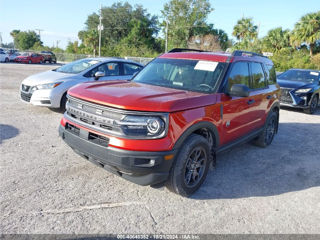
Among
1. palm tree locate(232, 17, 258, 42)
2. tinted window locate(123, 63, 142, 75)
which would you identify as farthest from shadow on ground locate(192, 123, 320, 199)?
palm tree locate(232, 17, 258, 42)

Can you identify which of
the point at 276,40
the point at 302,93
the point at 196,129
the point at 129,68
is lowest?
the point at 196,129

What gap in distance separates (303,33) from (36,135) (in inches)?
1515

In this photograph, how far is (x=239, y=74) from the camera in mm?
4316

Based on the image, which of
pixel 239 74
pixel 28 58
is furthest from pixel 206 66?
pixel 28 58

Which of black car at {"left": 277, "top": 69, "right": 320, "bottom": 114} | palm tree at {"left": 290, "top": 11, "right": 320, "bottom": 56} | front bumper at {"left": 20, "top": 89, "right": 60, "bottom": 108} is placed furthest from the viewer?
palm tree at {"left": 290, "top": 11, "right": 320, "bottom": 56}

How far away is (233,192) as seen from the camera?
3703 millimetres

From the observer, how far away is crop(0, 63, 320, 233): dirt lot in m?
2.85

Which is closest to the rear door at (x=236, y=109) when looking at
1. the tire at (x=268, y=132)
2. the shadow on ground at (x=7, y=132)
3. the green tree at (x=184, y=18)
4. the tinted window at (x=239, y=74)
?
the tinted window at (x=239, y=74)

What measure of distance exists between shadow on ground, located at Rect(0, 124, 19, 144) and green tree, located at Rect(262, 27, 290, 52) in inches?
1546

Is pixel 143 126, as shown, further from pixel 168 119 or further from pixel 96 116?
pixel 96 116

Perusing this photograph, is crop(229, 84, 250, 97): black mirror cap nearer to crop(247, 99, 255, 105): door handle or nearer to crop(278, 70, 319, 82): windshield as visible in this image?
crop(247, 99, 255, 105): door handle

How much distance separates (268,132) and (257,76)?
1473mm

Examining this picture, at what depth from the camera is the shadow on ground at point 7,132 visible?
5076mm

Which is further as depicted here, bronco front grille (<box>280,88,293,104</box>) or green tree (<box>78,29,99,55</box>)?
green tree (<box>78,29,99,55</box>)
